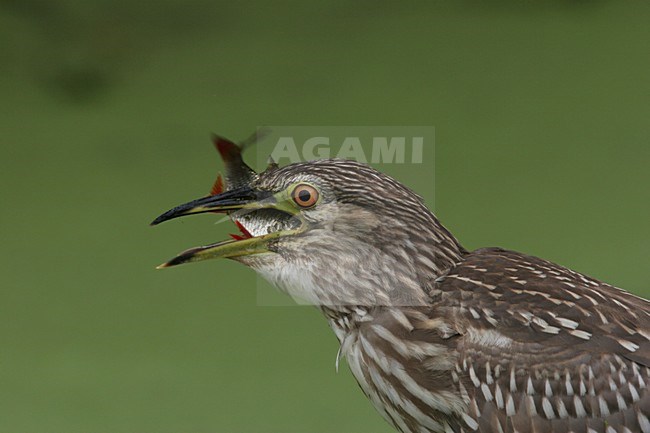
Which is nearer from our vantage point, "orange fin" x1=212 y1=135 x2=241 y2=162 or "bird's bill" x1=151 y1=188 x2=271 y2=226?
"bird's bill" x1=151 y1=188 x2=271 y2=226

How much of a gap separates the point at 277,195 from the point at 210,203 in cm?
9

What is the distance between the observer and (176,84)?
2506 mm

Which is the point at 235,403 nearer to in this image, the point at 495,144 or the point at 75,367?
the point at 75,367

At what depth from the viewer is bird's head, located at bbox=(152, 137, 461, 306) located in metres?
1.40

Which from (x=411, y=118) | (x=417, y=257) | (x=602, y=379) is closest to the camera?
(x=602, y=379)

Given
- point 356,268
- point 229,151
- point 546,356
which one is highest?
point 229,151

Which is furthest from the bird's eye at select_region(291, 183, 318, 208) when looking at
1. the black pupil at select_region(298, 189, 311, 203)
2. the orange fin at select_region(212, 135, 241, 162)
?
the orange fin at select_region(212, 135, 241, 162)

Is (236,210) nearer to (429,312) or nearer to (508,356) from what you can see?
(429,312)

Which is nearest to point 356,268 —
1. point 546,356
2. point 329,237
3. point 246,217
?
point 329,237

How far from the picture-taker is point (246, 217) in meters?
1.46

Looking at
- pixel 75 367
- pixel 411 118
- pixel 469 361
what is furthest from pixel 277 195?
pixel 75 367

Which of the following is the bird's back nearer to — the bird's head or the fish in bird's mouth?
the bird's head

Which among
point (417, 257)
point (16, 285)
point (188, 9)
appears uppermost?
point (188, 9)

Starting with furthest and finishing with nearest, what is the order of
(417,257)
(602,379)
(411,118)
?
(411,118) < (417,257) < (602,379)
